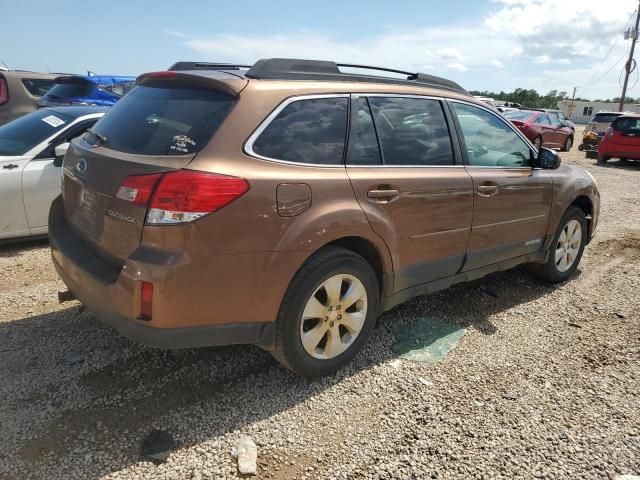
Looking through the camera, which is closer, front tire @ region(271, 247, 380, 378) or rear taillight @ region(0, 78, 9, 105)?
front tire @ region(271, 247, 380, 378)

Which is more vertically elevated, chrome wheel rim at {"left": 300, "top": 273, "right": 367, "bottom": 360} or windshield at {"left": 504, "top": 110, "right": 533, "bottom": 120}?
windshield at {"left": 504, "top": 110, "right": 533, "bottom": 120}

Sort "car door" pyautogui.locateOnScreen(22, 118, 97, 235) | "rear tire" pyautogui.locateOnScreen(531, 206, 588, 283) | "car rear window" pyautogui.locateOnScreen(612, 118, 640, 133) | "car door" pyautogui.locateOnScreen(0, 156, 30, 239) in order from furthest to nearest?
"car rear window" pyautogui.locateOnScreen(612, 118, 640, 133) < "car door" pyautogui.locateOnScreen(22, 118, 97, 235) < "car door" pyautogui.locateOnScreen(0, 156, 30, 239) < "rear tire" pyautogui.locateOnScreen(531, 206, 588, 283)

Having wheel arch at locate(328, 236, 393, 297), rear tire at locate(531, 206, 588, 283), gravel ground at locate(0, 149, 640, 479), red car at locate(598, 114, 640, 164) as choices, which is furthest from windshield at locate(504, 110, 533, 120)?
wheel arch at locate(328, 236, 393, 297)

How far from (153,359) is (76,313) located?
1010 millimetres

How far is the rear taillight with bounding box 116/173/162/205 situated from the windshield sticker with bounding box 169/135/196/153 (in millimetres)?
197

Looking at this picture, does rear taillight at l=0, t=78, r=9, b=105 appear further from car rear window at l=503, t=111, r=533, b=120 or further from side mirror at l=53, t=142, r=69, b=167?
car rear window at l=503, t=111, r=533, b=120

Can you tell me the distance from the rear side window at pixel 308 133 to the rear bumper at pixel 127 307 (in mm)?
831

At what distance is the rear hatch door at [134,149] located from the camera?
252cm

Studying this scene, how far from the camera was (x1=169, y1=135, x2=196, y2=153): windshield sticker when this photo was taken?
2.53m

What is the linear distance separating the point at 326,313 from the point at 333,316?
0.06 meters

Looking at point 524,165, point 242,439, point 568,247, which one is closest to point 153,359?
point 242,439

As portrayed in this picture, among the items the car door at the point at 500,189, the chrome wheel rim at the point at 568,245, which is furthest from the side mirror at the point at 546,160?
the chrome wheel rim at the point at 568,245

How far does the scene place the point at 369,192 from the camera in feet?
9.92

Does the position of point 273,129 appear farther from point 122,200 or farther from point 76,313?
point 76,313
